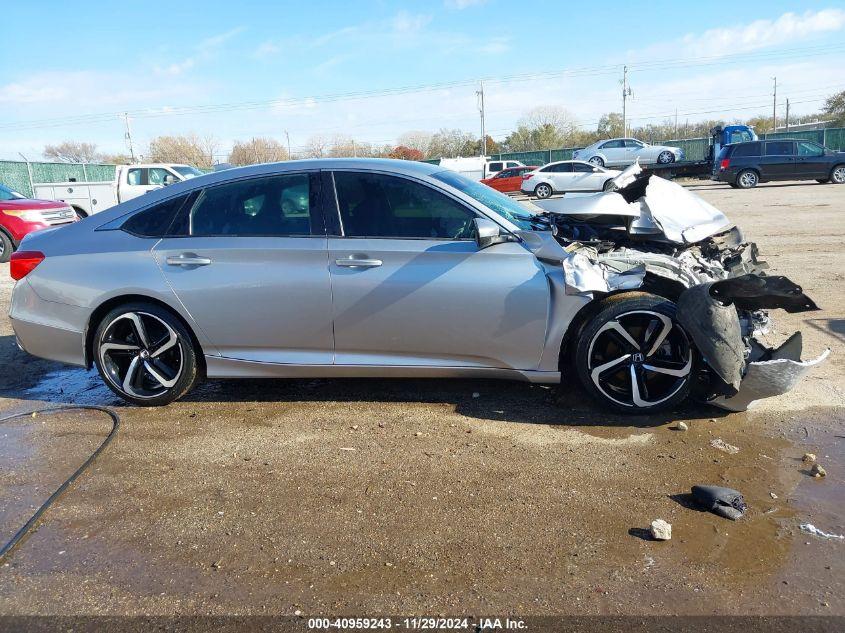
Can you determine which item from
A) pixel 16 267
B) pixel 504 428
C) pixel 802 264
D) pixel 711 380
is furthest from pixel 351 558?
pixel 802 264

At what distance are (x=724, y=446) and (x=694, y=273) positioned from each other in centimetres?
109

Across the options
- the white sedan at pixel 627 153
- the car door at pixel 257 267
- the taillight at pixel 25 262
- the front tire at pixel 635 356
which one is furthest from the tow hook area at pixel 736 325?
the white sedan at pixel 627 153

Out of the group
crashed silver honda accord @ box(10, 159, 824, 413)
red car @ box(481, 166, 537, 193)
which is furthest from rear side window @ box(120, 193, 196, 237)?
red car @ box(481, 166, 537, 193)

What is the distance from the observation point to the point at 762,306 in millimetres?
3979

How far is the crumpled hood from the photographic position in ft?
14.8

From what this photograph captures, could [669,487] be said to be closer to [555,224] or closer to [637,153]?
[555,224]

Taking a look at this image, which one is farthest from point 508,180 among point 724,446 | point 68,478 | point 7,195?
point 68,478

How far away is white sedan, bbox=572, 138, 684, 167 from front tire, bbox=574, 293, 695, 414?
32730 millimetres

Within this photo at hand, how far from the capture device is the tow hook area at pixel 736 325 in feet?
12.3

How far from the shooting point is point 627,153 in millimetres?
35875

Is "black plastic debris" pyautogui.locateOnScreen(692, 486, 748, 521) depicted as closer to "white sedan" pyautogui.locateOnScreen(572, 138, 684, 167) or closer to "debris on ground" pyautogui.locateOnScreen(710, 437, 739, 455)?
"debris on ground" pyautogui.locateOnScreen(710, 437, 739, 455)

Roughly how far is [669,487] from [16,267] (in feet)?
14.8

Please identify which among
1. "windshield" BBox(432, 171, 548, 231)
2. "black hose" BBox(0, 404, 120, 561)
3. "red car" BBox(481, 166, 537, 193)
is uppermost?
Result: "red car" BBox(481, 166, 537, 193)

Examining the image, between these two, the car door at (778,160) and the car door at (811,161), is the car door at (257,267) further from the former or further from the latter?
the car door at (811,161)
